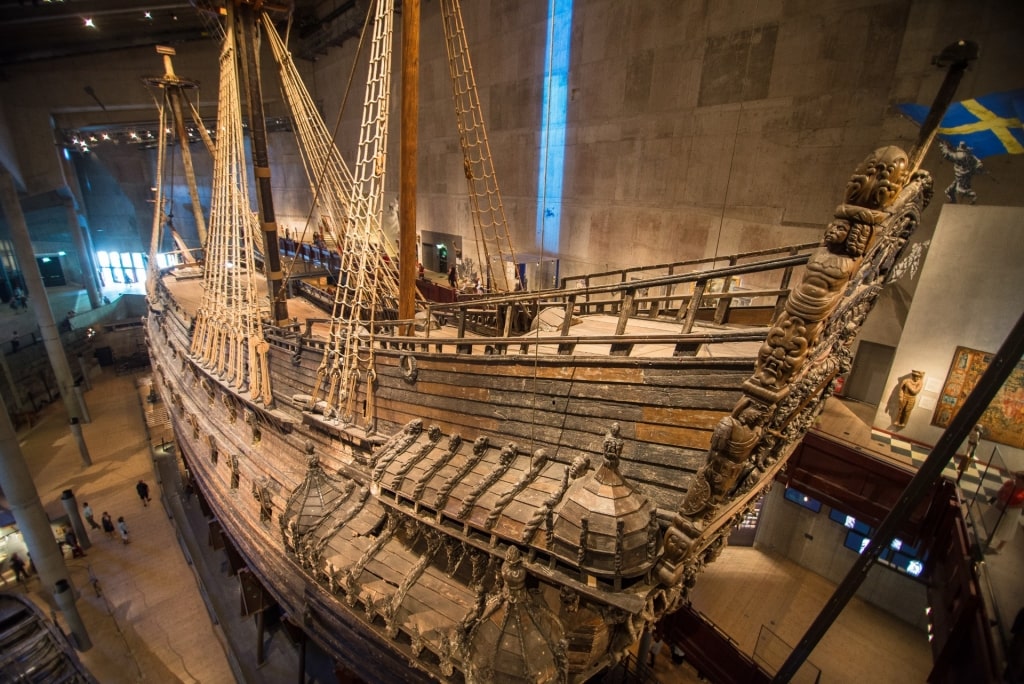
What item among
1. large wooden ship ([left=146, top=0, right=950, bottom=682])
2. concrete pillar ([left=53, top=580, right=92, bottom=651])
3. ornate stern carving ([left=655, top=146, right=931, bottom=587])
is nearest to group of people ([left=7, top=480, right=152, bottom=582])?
concrete pillar ([left=53, top=580, right=92, bottom=651])

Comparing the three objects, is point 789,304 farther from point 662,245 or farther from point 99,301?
point 99,301

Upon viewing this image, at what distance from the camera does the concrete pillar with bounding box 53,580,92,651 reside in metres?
6.80

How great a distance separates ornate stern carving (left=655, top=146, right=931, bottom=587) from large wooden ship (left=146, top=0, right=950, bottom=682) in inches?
0.4

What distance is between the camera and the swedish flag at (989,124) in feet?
16.0

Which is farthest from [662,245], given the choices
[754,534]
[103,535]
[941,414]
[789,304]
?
[103,535]

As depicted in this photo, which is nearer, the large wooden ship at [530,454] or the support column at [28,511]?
the large wooden ship at [530,454]

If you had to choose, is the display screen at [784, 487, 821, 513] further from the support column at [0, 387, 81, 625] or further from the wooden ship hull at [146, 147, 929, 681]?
the support column at [0, 387, 81, 625]

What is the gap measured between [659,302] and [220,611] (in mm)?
8410

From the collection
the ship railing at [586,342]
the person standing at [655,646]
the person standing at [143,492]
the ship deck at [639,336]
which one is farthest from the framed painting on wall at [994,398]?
the person standing at [143,492]

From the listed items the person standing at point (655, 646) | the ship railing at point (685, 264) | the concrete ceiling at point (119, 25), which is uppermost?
the concrete ceiling at point (119, 25)

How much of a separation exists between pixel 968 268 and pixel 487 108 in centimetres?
1052

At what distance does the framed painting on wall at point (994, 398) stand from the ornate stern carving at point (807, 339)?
3863mm

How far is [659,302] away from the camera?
6219 mm

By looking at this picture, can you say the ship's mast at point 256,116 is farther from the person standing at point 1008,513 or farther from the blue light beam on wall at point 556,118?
the person standing at point 1008,513
